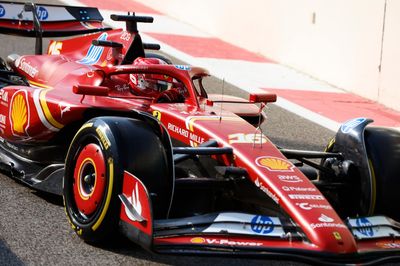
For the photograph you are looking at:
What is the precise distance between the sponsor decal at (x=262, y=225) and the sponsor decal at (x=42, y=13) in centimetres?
411

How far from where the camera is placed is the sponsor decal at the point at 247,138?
17.3 feet

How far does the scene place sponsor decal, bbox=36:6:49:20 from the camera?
8025 millimetres

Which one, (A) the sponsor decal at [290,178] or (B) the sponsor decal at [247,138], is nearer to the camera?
(A) the sponsor decal at [290,178]

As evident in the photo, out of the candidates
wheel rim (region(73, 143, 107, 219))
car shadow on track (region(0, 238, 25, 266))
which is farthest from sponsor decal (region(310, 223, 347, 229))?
car shadow on track (region(0, 238, 25, 266))

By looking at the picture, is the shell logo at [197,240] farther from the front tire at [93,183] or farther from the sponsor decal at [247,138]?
the sponsor decal at [247,138]

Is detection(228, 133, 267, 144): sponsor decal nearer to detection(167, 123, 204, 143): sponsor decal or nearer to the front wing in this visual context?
detection(167, 123, 204, 143): sponsor decal

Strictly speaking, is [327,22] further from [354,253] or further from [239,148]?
[354,253]

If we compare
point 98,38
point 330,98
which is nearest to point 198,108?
point 98,38

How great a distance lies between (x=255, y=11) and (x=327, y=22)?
73.9 inches

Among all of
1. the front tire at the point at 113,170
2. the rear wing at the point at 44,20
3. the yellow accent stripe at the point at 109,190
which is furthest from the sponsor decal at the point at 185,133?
the rear wing at the point at 44,20

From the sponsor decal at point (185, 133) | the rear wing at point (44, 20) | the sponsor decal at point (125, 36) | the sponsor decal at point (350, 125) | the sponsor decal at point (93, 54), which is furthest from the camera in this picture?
the rear wing at point (44, 20)

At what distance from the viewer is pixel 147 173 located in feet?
16.1

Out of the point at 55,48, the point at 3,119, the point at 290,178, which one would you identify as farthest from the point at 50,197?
the point at 55,48

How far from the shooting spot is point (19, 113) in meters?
6.23
